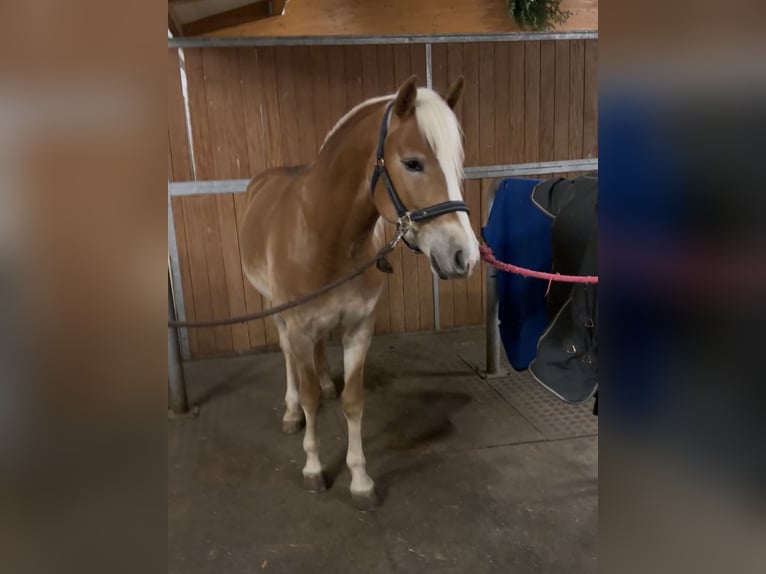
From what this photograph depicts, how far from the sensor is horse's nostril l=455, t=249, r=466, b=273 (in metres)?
1.42

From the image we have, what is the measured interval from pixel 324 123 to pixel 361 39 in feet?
1.82

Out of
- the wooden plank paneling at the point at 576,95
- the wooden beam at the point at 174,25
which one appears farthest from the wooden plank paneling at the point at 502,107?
the wooden beam at the point at 174,25

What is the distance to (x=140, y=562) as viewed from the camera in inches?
11.0

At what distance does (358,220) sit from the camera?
171 cm

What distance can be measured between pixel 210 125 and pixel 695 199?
3.29 metres

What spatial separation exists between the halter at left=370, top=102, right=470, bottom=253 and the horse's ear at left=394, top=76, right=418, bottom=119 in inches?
2.3

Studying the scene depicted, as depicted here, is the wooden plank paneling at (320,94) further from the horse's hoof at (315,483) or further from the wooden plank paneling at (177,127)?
the horse's hoof at (315,483)

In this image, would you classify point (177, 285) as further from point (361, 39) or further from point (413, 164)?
point (413, 164)

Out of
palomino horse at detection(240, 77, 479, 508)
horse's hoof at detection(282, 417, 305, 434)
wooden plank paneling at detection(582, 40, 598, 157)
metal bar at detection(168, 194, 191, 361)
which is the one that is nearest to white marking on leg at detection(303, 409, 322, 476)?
palomino horse at detection(240, 77, 479, 508)

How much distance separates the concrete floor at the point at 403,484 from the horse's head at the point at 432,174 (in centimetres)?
88

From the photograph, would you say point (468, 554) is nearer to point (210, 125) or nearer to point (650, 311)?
point (650, 311)

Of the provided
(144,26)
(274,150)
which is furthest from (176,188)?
(144,26)

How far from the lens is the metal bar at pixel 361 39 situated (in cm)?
305

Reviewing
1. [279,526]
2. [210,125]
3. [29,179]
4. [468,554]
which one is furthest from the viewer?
[210,125]
